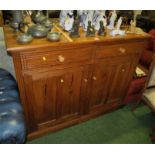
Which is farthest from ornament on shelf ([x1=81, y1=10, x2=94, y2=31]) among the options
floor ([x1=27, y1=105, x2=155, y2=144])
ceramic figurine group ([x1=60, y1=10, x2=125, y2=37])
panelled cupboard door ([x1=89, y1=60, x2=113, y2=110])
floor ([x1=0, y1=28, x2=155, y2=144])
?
floor ([x1=27, y1=105, x2=155, y2=144])

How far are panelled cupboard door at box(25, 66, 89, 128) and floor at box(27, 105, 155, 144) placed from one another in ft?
0.59

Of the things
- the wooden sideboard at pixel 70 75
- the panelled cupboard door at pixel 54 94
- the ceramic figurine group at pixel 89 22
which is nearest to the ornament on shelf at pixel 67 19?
the ceramic figurine group at pixel 89 22

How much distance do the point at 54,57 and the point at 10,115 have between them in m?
0.50

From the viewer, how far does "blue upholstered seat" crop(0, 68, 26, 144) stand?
0.96 metres

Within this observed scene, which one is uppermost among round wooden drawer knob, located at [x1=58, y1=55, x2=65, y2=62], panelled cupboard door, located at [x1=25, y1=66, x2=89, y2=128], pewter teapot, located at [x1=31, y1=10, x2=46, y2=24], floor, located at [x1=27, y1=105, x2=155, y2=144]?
pewter teapot, located at [x1=31, y1=10, x2=46, y2=24]

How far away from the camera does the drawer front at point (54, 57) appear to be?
1.04 m

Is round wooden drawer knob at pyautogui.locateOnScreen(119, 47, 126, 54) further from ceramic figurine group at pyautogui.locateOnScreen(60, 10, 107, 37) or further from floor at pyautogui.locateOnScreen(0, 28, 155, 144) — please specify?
floor at pyautogui.locateOnScreen(0, 28, 155, 144)

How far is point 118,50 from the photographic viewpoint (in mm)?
1371

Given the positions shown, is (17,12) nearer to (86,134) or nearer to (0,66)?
(0,66)

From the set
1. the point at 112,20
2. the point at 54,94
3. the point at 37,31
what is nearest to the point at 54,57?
the point at 37,31

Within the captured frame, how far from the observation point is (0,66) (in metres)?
1.56

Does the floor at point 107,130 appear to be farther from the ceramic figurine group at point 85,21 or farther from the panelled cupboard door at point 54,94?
the ceramic figurine group at point 85,21

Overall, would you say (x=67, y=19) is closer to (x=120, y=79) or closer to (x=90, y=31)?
(x=90, y=31)

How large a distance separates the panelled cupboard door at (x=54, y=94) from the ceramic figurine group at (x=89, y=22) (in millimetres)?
317
